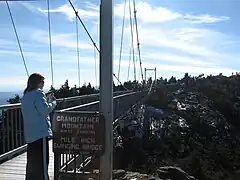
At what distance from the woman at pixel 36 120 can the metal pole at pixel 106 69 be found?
0.61 meters

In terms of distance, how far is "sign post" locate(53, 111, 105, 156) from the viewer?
4992 millimetres

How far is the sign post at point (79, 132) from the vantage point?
4.99m

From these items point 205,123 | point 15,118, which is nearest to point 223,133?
point 205,123

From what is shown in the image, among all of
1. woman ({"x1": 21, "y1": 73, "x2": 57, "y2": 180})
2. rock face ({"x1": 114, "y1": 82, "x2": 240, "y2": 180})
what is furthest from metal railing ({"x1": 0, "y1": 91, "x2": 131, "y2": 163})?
rock face ({"x1": 114, "y1": 82, "x2": 240, "y2": 180})

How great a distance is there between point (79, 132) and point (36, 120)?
0.51 m

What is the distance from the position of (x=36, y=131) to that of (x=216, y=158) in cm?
2607

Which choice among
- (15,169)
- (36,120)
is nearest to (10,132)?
(15,169)

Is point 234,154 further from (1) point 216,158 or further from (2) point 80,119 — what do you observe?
(2) point 80,119

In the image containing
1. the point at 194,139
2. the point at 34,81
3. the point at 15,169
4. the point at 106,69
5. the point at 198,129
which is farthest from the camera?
the point at 198,129

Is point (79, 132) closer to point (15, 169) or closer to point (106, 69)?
point (106, 69)

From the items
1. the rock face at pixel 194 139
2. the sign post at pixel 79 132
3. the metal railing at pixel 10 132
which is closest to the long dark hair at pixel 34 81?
the sign post at pixel 79 132

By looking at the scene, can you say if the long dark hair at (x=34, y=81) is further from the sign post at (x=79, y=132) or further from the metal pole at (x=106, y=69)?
the metal pole at (x=106, y=69)

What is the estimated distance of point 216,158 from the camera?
2952 cm

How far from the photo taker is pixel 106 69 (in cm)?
502
